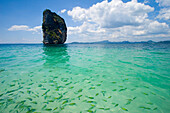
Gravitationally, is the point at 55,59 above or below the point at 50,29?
below

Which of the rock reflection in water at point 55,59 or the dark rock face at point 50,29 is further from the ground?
the dark rock face at point 50,29

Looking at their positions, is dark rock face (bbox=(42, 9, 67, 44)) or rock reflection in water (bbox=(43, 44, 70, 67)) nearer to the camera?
rock reflection in water (bbox=(43, 44, 70, 67))

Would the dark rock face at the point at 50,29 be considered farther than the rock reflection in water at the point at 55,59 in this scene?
Yes

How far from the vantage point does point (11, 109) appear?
4.27 m

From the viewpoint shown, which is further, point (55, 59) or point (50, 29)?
point (50, 29)

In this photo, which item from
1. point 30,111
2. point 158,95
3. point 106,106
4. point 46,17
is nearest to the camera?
point 30,111

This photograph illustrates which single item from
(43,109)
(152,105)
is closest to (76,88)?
(43,109)

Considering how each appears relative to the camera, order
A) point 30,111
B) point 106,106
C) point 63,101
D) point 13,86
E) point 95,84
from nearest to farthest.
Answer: point 30,111, point 106,106, point 63,101, point 13,86, point 95,84

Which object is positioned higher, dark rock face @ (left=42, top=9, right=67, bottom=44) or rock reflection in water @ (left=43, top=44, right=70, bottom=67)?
dark rock face @ (left=42, top=9, right=67, bottom=44)

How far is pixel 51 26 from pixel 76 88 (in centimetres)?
8379

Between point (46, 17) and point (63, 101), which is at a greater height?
point (46, 17)

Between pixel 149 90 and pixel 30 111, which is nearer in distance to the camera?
pixel 30 111

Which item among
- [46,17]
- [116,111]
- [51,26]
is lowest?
[116,111]

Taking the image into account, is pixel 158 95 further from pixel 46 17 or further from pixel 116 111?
pixel 46 17
